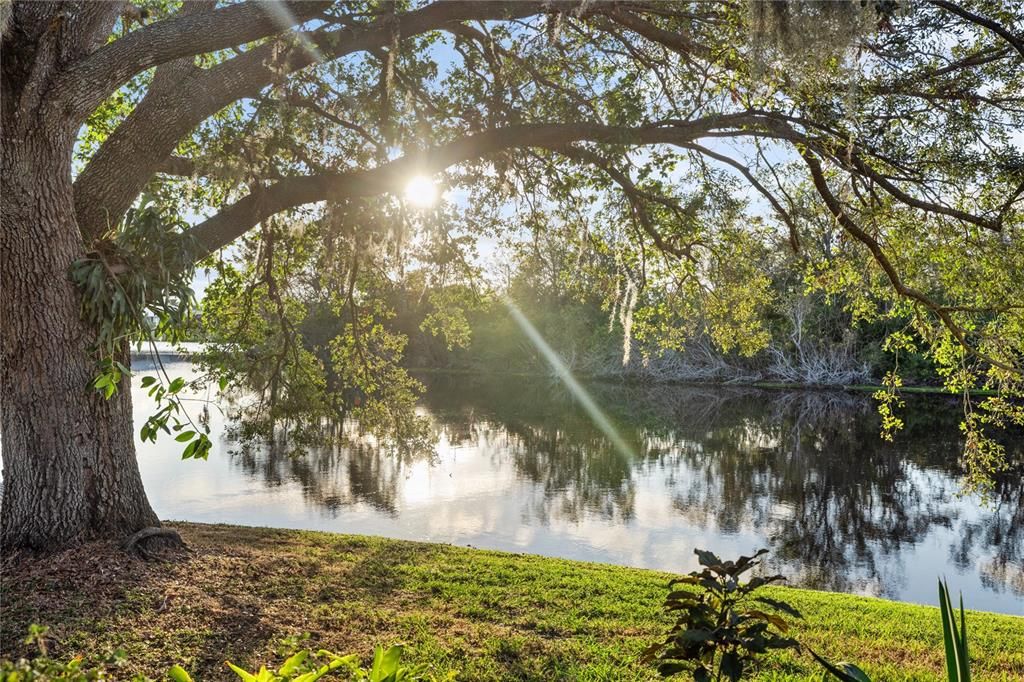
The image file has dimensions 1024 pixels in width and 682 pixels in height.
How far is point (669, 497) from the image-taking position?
12.8m

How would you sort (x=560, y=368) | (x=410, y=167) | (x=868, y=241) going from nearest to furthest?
(x=410, y=167) < (x=868, y=241) < (x=560, y=368)

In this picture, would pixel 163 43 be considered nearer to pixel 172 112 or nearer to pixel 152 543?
pixel 172 112

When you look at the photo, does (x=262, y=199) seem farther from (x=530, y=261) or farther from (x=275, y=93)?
(x=530, y=261)

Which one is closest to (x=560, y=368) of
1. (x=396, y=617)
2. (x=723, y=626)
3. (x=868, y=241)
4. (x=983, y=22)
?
(x=868, y=241)

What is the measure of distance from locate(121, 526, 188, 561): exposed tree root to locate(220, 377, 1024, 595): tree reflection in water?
16.4 ft

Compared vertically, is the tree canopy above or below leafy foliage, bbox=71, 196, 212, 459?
above

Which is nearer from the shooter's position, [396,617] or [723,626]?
[723,626]

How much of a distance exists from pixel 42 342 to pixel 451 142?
3.59m

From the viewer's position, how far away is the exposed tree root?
488cm

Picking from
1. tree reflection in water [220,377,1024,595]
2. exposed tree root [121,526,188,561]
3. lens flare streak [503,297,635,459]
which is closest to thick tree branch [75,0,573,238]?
exposed tree root [121,526,188,561]

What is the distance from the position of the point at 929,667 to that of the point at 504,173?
19.7ft

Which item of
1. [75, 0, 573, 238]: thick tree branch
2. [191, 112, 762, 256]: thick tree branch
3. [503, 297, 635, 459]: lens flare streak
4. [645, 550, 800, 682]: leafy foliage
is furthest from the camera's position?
[503, 297, 635, 459]: lens flare streak

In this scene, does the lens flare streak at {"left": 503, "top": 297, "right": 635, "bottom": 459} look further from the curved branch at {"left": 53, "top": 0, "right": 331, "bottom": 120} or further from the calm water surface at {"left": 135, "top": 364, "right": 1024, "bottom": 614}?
the curved branch at {"left": 53, "top": 0, "right": 331, "bottom": 120}

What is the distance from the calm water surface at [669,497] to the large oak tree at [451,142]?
137 inches
